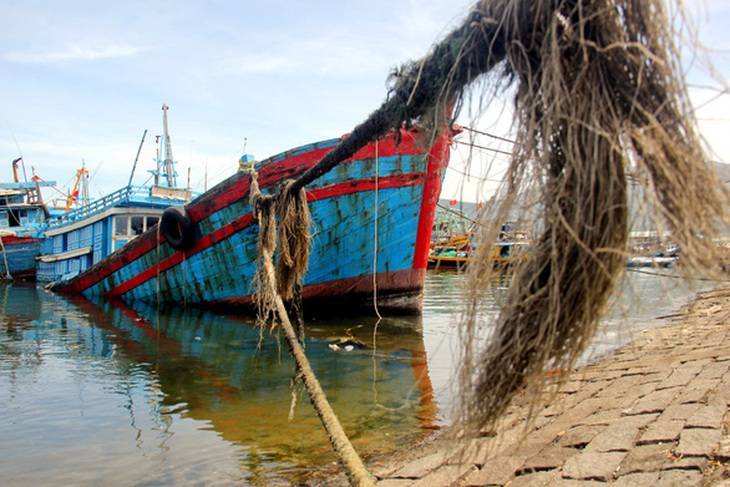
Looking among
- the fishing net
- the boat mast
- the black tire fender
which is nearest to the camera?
the fishing net

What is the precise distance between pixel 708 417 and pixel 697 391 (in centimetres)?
79

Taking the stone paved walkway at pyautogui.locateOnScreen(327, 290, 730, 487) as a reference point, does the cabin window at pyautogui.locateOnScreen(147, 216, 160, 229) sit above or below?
above

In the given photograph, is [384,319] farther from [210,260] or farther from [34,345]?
[34,345]

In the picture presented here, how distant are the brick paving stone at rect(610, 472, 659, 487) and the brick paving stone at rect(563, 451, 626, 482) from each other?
78 millimetres

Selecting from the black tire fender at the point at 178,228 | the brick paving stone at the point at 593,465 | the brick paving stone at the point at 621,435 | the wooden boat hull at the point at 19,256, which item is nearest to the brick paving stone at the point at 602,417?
the brick paving stone at the point at 621,435

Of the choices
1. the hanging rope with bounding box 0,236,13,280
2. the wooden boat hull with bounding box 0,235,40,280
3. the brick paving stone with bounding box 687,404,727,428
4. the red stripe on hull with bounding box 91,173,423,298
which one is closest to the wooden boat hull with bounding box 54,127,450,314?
the red stripe on hull with bounding box 91,173,423,298

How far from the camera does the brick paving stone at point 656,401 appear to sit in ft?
13.0

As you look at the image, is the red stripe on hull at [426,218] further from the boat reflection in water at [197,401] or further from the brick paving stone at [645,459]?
the brick paving stone at [645,459]

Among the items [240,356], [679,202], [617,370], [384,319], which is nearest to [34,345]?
[240,356]

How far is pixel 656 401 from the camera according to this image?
4.15 metres

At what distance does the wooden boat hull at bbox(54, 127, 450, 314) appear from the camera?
37.3 ft

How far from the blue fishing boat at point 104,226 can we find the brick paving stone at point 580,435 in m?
14.7

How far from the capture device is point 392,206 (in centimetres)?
1169

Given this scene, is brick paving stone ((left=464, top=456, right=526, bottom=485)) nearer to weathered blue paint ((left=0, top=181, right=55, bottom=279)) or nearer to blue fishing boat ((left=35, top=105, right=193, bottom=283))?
blue fishing boat ((left=35, top=105, right=193, bottom=283))
